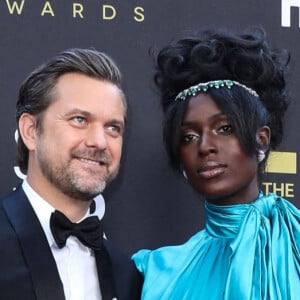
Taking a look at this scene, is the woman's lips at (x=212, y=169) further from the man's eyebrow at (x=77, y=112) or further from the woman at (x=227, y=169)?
the man's eyebrow at (x=77, y=112)

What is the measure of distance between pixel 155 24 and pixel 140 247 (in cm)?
68

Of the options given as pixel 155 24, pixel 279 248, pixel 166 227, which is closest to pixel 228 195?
pixel 279 248

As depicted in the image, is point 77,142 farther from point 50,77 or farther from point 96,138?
point 50,77

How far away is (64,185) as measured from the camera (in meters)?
1.88

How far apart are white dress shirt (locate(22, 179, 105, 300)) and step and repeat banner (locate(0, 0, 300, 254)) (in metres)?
0.47

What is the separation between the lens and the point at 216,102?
2.01 m

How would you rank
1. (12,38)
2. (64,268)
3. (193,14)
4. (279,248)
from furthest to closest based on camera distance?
(193,14) → (12,38) → (279,248) → (64,268)

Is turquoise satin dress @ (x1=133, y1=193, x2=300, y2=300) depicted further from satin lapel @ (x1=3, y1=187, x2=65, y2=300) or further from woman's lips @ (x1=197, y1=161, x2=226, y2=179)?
satin lapel @ (x1=3, y1=187, x2=65, y2=300)

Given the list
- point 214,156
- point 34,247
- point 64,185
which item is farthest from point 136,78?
point 34,247

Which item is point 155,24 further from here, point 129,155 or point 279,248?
point 279,248

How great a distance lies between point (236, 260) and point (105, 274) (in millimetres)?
311

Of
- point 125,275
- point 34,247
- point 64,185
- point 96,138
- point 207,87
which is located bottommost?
point 125,275

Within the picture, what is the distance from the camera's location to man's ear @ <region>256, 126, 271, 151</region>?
6.77ft

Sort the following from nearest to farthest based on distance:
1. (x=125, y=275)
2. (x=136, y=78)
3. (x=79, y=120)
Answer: (x=79, y=120) → (x=125, y=275) → (x=136, y=78)
